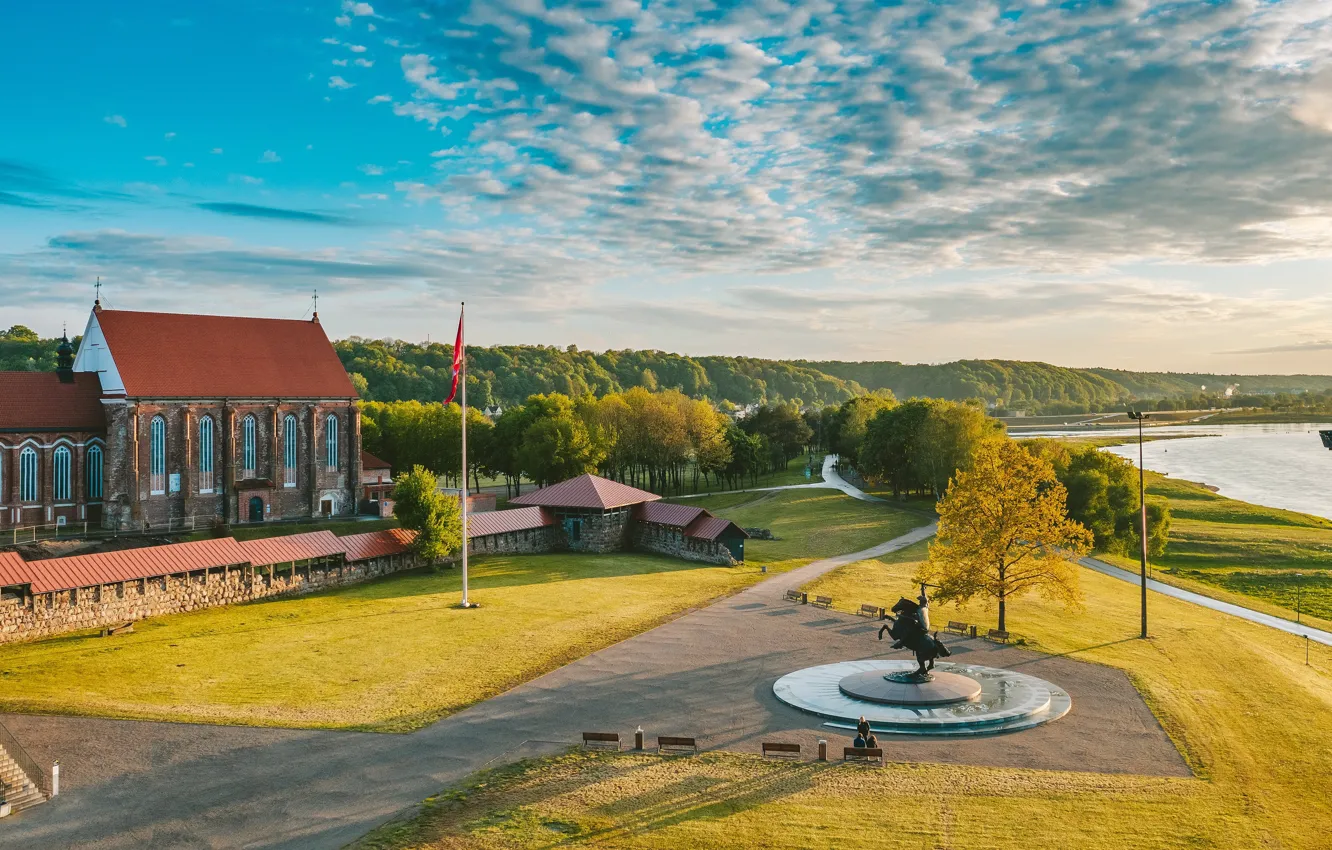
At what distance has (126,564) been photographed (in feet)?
127

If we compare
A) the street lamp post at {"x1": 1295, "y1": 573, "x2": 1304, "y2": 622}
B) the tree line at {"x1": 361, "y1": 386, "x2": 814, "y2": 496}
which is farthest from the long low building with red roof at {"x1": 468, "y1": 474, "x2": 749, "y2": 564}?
the street lamp post at {"x1": 1295, "y1": 573, "x2": 1304, "y2": 622}

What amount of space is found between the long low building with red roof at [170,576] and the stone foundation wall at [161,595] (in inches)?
A: 1.5

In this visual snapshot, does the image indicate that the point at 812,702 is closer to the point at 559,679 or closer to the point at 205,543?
the point at 559,679

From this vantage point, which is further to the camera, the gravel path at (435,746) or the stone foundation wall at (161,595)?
the stone foundation wall at (161,595)

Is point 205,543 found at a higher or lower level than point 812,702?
higher

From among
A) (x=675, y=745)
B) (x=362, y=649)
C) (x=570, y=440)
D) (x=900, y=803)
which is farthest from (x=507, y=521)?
(x=900, y=803)

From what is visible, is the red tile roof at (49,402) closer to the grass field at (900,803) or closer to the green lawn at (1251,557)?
the grass field at (900,803)

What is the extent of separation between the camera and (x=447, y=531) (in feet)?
168

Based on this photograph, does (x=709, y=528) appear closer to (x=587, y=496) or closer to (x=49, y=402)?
(x=587, y=496)

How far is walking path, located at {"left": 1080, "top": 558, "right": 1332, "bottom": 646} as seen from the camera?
148 feet

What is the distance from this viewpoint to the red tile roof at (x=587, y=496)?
5953 cm

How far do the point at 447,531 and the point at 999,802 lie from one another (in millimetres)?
37099

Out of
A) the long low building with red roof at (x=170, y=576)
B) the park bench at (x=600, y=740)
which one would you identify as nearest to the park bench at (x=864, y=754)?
the park bench at (x=600, y=740)

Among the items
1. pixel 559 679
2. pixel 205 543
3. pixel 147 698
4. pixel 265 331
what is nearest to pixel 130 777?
pixel 147 698
